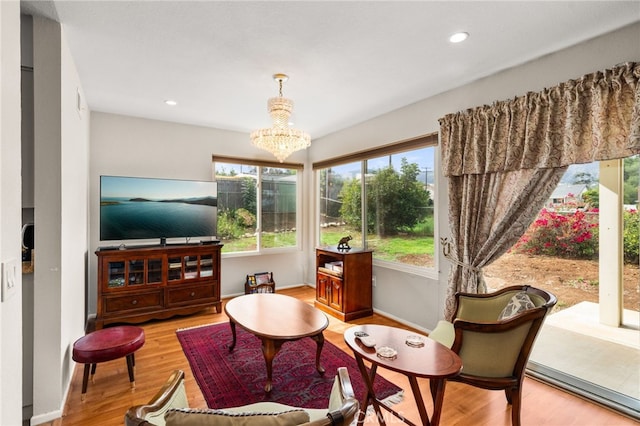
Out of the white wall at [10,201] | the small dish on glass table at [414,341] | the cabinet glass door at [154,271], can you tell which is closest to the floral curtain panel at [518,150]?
the small dish on glass table at [414,341]

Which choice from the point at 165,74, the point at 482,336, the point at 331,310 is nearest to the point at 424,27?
the point at 482,336

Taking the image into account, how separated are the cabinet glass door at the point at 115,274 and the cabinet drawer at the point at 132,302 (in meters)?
0.15

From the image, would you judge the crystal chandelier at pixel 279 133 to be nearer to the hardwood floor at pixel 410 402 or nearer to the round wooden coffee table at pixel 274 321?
the round wooden coffee table at pixel 274 321

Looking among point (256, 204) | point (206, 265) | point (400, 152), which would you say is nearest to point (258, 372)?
point (206, 265)

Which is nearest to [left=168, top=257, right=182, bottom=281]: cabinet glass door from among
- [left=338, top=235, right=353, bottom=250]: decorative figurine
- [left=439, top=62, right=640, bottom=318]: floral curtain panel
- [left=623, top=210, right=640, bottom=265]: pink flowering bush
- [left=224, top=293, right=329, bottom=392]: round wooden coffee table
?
[left=224, top=293, right=329, bottom=392]: round wooden coffee table

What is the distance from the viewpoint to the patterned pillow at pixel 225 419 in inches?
35.5

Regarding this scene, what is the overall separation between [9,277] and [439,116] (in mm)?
3457

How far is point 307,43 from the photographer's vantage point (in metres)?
2.33

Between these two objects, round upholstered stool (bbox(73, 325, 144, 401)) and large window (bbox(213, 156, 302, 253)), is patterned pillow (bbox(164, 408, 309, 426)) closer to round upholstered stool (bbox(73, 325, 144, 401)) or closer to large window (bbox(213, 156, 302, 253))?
round upholstered stool (bbox(73, 325, 144, 401))

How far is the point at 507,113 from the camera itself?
263cm

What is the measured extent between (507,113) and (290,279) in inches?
162

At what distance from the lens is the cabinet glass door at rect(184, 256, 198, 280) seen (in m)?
3.99

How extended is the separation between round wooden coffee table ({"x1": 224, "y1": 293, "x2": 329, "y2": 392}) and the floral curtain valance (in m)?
1.92

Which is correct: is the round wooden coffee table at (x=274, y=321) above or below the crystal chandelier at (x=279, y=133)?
below
